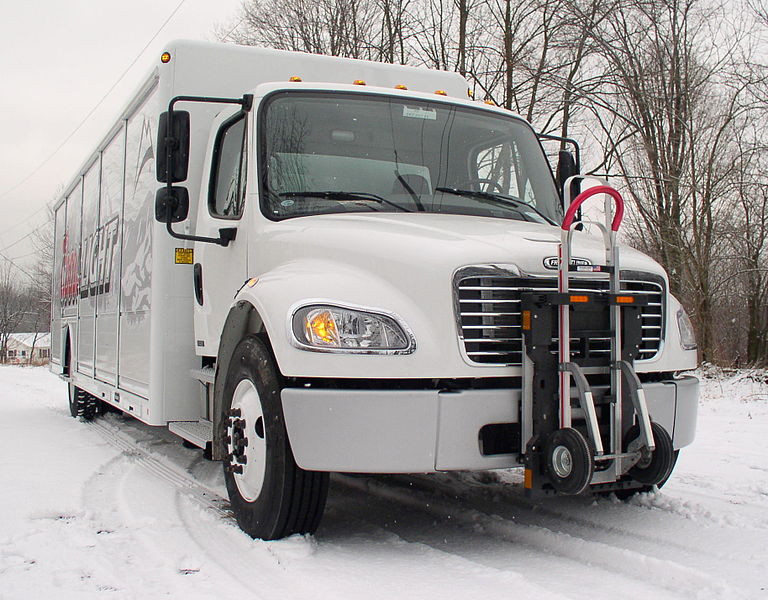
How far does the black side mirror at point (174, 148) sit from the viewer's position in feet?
16.9

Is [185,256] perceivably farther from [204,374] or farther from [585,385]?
[585,385]

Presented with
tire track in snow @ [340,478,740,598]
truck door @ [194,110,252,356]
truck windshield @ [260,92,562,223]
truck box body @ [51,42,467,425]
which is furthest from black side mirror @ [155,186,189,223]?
tire track in snow @ [340,478,740,598]

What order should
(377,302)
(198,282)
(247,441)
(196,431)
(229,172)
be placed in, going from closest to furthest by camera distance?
1. (377,302)
2. (247,441)
3. (229,172)
4. (196,431)
5. (198,282)

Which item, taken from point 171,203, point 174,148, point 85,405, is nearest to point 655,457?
point 171,203

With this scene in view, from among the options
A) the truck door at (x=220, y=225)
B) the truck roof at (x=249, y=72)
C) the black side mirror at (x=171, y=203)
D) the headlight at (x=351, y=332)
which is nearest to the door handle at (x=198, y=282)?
the truck door at (x=220, y=225)

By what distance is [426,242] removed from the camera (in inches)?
165

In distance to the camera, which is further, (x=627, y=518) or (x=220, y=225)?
(x=220, y=225)

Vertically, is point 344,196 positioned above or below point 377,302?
above

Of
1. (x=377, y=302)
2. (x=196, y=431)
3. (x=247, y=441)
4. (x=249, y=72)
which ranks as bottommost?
(x=196, y=431)

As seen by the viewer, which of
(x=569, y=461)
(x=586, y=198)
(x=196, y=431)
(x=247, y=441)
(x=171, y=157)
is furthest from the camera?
(x=196, y=431)

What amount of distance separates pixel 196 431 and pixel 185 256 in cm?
132

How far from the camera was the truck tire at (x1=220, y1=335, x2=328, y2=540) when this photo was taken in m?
4.15

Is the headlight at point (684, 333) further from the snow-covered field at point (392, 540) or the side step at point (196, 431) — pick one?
the side step at point (196, 431)

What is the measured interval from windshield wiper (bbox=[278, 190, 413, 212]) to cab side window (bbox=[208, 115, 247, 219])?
45cm
